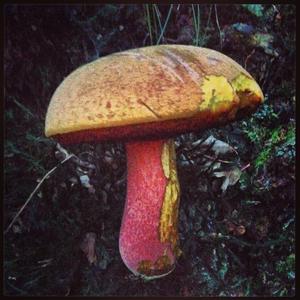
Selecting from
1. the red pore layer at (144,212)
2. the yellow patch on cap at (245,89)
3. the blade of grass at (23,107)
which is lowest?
the red pore layer at (144,212)

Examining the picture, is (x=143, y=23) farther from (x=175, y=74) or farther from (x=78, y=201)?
→ (x=78, y=201)

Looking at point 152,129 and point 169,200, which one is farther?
point 169,200

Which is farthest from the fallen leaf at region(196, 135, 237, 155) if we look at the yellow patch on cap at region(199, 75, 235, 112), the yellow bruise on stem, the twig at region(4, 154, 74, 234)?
the twig at region(4, 154, 74, 234)

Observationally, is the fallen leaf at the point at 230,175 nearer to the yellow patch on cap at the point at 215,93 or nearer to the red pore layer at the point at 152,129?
the red pore layer at the point at 152,129

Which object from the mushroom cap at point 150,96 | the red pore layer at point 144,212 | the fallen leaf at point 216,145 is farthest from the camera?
the fallen leaf at point 216,145

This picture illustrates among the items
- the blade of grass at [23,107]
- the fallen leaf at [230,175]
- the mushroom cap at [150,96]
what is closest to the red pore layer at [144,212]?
the mushroom cap at [150,96]

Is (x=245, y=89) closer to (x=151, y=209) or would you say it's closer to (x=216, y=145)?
(x=216, y=145)

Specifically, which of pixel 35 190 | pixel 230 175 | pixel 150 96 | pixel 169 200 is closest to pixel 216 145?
pixel 230 175

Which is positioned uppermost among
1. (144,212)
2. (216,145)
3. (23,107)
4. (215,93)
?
(215,93)
